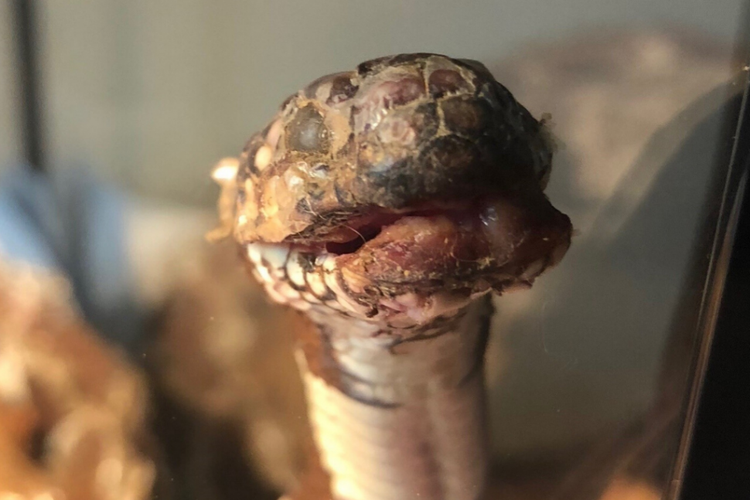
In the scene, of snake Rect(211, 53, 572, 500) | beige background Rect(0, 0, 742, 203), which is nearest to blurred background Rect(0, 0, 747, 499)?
beige background Rect(0, 0, 742, 203)

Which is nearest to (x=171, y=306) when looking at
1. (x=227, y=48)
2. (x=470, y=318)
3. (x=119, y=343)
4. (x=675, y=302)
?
(x=119, y=343)

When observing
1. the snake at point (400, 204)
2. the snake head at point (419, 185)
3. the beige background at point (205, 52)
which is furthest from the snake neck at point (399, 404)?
the beige background at point (205, 52)

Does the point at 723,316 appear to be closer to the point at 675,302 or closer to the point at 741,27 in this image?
the point at 675,302

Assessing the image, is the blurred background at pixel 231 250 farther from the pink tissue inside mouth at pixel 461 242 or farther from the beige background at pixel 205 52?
the pink tissue inside mouth at pixel 461 242

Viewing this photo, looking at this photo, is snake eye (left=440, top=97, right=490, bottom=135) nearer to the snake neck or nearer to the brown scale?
the brown scale

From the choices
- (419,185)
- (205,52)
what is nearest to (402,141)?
(419,185)

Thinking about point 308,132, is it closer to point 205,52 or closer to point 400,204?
point 400,204
